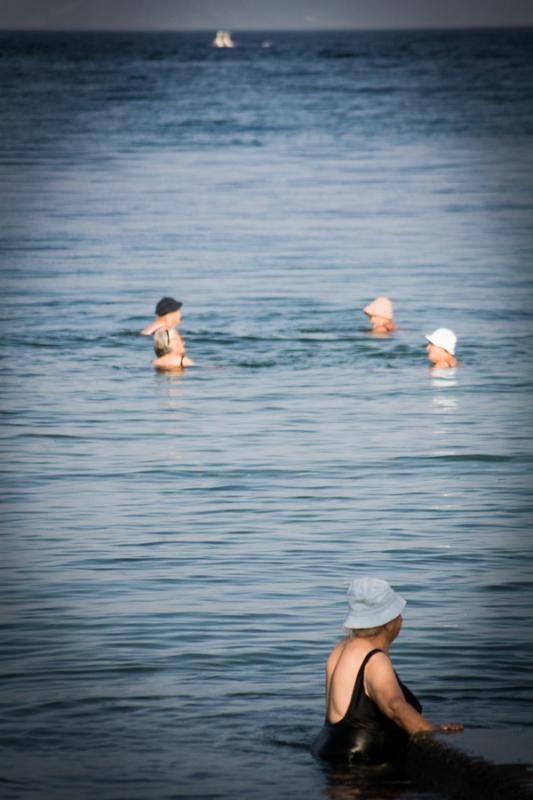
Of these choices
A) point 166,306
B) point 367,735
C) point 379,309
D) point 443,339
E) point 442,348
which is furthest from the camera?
point 379,309

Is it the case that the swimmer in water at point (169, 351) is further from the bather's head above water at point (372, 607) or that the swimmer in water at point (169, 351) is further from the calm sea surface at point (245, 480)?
the bather's head above water at point (372, 607)

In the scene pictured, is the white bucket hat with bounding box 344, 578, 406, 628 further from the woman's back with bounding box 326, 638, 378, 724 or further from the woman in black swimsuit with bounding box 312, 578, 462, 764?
the woman's back with bounding box 326, 638, 378, 724

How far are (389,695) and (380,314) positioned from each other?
41.1ft

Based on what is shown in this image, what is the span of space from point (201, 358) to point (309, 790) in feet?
39.7

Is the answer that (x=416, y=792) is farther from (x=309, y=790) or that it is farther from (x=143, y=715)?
(x=143, y=715)

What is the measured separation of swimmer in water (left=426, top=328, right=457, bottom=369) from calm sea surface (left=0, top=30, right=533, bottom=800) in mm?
182

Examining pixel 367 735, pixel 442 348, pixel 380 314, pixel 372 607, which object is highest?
pixel 380 314

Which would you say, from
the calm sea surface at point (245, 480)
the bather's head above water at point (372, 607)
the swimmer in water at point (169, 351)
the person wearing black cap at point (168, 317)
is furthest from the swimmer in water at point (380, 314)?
the bather's head above water at point (372, 607)

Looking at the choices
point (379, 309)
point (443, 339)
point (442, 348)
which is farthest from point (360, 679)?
point (379, 309)

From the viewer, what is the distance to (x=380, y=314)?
20.0 m

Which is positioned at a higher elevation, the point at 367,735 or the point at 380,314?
the point at 380,314

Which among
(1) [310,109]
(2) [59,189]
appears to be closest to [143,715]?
(2) [59,189]

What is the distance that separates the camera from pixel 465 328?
21.7 meters

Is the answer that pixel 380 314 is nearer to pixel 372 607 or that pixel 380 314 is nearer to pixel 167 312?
pixel 167 312
